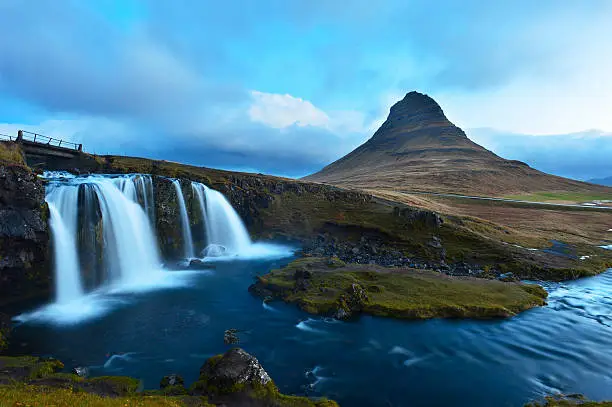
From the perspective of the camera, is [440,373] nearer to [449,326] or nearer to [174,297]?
[449,326]

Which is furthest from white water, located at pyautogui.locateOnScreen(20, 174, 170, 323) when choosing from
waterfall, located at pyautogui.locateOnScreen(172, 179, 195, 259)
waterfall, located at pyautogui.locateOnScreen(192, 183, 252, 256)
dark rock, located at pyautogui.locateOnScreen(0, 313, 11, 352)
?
waterfall, located at pyautogui.locateOnScreen(192, 183, 252, 256)

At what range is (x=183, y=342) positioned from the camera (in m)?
23.5

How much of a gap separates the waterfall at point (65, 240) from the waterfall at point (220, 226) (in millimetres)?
19259

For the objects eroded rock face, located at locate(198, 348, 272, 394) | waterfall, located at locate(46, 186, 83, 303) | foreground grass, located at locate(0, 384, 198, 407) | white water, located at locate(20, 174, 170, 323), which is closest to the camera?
foreground grass, located at locate(0, 384, 198, 407)

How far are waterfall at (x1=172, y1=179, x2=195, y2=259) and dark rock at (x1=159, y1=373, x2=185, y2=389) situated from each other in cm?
3153

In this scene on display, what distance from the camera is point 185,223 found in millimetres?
49688

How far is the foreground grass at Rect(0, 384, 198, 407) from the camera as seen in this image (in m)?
11.6

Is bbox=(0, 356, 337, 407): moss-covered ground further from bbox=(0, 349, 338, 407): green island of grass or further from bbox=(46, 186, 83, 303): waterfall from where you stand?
bbox=(46, 186, 83, 303): waterfall

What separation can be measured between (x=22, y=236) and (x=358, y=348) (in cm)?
2984

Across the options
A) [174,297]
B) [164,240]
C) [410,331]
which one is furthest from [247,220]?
[410,331]

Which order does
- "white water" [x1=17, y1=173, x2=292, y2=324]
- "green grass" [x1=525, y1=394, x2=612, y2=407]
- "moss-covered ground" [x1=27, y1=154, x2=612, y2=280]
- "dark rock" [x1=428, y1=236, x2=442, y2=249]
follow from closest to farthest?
1. "green grass" [x1=525, y1=394, x2=612, y2=407]
2. "white water" [x1=17, y1=173, x2=292, y2=324]
3. "moss-covered ground" [x1=27, y1=154, x2=612, y2=280]
4. "dark rock" [x1=428, y1=236, x2=442, y2=249]

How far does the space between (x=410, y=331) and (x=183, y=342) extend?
17407mm

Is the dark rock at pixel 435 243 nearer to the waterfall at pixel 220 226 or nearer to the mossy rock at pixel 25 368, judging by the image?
the waterfall at pixel 220 226

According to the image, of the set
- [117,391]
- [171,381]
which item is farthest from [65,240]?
[171,381]
